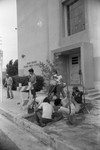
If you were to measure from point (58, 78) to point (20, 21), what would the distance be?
1237 centimetres

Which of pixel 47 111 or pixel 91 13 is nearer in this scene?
pixel 47 111

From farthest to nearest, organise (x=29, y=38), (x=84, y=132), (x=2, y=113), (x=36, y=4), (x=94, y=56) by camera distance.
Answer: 1. (x=29, y=38)
2. (x=36, y=4)
3. (x=94, y=56)
4. (x=2, y=113)
5. (x=84, y=132)

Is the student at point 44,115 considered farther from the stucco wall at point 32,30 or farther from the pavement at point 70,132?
the stucco wall at point 32,30

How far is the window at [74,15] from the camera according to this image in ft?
38.2

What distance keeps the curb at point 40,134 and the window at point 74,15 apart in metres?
8.01

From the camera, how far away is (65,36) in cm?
1262

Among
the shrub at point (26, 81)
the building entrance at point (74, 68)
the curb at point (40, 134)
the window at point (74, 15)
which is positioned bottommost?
the curb at point (40, 134)

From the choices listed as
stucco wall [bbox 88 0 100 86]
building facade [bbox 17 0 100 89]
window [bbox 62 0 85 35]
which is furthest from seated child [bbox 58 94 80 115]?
window [bbox 62 0 85 35]

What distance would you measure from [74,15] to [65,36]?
1.66m

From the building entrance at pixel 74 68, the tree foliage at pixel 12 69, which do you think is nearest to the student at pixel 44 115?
the building entrance at pixel 74 68

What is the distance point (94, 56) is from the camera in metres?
10.4

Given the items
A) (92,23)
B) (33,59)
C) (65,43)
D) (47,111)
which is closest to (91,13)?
(92,23)

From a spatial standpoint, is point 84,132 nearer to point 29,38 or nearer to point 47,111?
point 47,111

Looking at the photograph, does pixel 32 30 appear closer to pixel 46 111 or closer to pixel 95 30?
pixel 95 30
